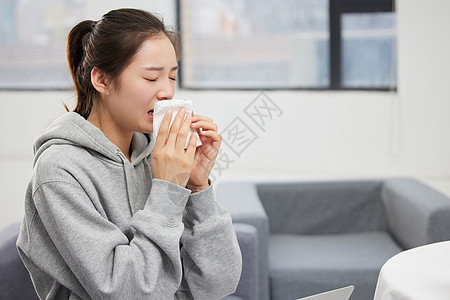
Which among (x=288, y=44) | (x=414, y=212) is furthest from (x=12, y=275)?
(x=288, y=44)

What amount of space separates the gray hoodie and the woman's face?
8cm

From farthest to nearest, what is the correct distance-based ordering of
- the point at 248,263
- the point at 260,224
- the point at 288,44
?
the point at 288,44
the point at 260,224
the point at 248,263

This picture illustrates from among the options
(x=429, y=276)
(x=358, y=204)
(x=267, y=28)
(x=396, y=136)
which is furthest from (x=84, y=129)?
(x=267, y=28)

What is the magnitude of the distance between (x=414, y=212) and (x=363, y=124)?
8.43 feet

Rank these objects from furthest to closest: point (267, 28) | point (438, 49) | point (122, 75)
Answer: point (267, 28)
point (438, 49)
point (122, 75)

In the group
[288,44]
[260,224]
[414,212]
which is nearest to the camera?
[260,224]

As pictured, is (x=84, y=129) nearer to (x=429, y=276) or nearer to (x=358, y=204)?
(x=429, y=276)

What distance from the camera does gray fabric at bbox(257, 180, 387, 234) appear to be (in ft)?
8.56

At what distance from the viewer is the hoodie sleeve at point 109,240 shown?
3.71 feet

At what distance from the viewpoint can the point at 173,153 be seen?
49.1 inches

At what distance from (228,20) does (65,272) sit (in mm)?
4366

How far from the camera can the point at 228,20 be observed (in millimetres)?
5309

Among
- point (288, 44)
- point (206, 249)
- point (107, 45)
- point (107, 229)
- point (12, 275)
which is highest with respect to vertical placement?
point (107, 45)

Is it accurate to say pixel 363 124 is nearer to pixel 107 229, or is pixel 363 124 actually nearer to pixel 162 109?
pixel 162 109
